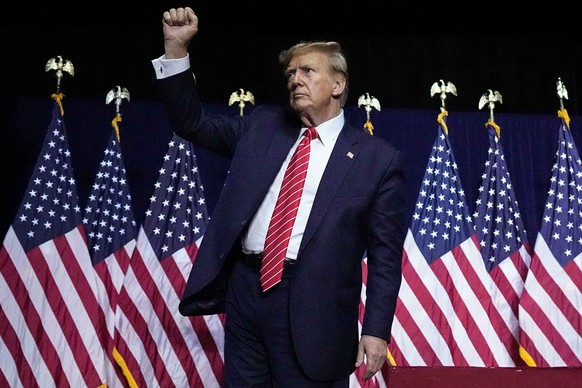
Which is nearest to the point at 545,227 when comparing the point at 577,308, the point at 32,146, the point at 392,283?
the point at 577,308

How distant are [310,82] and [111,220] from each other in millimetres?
2249

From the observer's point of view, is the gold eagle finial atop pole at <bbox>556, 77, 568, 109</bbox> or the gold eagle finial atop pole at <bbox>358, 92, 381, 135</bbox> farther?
the gold eagle finial atop pole at <bbox>556, 77, 568, 109</bbox>

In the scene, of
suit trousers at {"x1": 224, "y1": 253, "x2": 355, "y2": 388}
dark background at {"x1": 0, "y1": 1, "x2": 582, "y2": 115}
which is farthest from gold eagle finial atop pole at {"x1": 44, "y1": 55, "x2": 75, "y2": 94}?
suit trousers at {"x1": 224, "y1": 253, "x2": 355, "y2": 388}

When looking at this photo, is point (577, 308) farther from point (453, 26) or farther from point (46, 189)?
point (46, 189)

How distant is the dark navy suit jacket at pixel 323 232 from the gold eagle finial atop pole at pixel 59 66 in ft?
7.46

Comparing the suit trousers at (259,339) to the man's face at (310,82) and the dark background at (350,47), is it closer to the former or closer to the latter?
the man's face at (310,82)

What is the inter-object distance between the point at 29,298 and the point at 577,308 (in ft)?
9.18

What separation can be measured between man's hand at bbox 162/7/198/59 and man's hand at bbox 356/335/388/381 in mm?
841

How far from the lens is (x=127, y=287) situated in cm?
372

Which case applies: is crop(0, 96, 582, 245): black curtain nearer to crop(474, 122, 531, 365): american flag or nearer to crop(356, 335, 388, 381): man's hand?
crop(474, 122, 531, 365): american flag

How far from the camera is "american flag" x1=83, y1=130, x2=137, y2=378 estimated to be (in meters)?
3.84

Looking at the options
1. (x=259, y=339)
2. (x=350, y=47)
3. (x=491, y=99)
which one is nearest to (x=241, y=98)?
(x=350, y=47)

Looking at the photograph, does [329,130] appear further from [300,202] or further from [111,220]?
[111,220]

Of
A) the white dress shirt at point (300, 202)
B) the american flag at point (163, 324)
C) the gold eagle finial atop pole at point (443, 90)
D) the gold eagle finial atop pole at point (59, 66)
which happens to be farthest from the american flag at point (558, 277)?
the gold eagle finial atop pole at point (59, 66)
